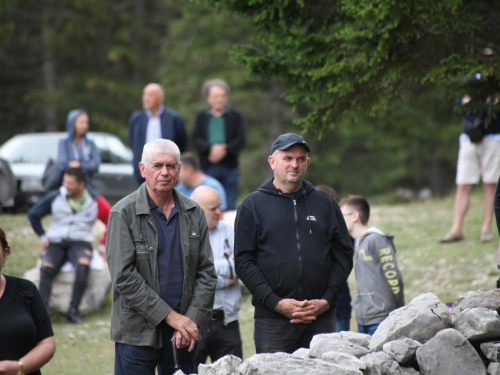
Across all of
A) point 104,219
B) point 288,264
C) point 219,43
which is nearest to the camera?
point 288,264

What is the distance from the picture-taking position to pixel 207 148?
34.0 ft

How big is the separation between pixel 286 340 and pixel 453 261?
5.13m

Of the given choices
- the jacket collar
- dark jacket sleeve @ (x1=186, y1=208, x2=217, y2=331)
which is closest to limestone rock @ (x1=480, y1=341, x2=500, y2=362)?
dark jacket sleeve @ (x1=186, y1=208, x2=217, y2=331)

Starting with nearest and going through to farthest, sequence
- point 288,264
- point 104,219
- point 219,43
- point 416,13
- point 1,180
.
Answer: point 288,264, point 416,13, point 104,219, point 1,180, point 219,43

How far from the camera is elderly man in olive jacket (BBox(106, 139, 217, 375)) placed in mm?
4578

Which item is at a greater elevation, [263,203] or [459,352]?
[263,203]

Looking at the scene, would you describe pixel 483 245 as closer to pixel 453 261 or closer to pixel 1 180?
Result: pixel 453 261

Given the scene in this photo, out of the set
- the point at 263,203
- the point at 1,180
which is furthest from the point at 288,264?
the point at 1,180

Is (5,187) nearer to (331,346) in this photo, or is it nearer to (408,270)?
(408,270)

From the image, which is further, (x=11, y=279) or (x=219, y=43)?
(x=219, y=43)

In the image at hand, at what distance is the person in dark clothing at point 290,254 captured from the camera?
497 centimetres

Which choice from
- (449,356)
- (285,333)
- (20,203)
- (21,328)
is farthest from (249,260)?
(20,203)

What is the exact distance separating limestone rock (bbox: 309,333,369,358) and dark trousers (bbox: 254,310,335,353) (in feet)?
1.00

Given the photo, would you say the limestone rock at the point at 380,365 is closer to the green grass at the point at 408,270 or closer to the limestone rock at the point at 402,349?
the limestone rock at the point at 402,349
